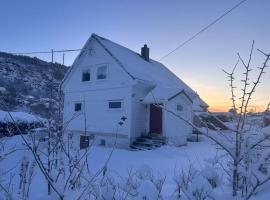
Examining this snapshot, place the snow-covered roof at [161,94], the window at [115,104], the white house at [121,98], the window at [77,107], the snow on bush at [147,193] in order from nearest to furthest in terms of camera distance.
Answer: the snow on bush at [147,193]
the snow-covered roof at [161,94]
the white house at [121,98]
the window at [115,104]
the window at [77,107]

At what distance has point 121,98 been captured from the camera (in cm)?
1872

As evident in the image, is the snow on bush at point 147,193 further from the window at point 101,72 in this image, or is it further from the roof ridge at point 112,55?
the window at point 101,72

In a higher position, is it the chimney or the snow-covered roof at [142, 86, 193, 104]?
the chimney

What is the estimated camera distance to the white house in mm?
18312

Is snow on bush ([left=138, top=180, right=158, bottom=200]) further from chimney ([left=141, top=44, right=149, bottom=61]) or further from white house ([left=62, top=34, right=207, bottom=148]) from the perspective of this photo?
chimney ([left=141, top=44, right=149, bottom=61])

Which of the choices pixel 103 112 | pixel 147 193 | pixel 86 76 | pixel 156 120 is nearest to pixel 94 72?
pixel 86 76

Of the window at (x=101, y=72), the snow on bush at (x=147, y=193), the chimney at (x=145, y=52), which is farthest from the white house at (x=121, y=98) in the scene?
the snow on bush at (x=147, y=193)

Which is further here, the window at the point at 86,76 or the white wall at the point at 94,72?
the window at the point at 86,76

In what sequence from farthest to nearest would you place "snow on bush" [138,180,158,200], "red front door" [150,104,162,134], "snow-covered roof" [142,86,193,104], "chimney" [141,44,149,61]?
"chimney" [141,44,149,61] < "red front door" [150,104,162,134] < "snow-covered roof" [142,86,193,104] < "snow on bush" [138,180,158,200]

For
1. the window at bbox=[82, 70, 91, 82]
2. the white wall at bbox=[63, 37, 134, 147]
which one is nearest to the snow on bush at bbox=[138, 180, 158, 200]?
the white wall at bbox=[63, 37, 134, 147]

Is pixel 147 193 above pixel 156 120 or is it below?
below

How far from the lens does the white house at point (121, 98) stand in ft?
60.1

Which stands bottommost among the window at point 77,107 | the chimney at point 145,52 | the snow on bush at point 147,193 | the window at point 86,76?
the snow on bush at point 147,193

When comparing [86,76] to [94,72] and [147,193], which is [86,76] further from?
[147,193]
